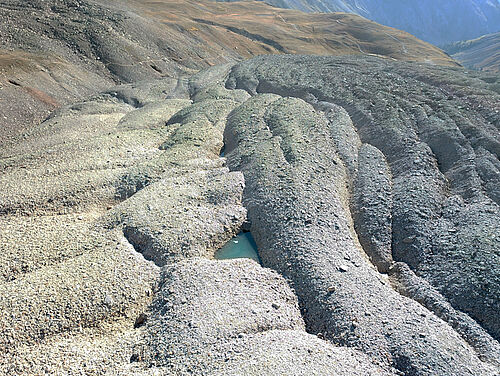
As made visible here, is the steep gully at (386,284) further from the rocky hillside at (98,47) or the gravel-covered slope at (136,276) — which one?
the rocky hillside at (98,47)

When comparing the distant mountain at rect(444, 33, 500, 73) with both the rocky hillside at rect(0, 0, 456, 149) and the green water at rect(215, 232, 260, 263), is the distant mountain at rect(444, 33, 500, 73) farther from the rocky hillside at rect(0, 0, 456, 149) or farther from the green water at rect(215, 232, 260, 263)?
the green water at rect(215, 232, 260, 263)

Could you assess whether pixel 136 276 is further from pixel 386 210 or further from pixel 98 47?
pixel 98 47

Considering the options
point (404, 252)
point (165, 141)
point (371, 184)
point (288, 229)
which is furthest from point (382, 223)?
point (165, 141)

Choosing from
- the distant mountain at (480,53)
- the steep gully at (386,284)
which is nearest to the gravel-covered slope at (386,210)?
the steep gully at (386,284)

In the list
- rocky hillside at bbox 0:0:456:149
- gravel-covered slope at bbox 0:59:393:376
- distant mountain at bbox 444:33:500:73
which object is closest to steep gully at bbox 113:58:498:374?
gravel-covered slope at bbox 0:59:393:376

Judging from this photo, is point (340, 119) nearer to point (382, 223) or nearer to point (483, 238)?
point (382, 223)

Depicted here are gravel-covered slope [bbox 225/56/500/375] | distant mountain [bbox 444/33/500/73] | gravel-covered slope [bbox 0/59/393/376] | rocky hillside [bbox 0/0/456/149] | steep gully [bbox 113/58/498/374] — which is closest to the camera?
gravel-covered slope [bbox 0/59/393/376]
